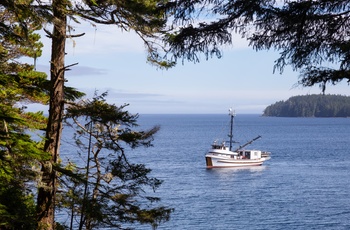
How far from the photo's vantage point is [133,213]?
479 inches

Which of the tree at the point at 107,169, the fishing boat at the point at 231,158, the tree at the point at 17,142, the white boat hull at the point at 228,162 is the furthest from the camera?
the fishing boat at the point at 231,158

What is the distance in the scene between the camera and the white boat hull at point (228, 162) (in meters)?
77.0

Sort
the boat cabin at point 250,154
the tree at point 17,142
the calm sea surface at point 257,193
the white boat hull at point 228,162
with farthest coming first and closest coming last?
the boat cabin at point 250,154, the white boat hull at point 228,162, the calm sea surface at point 257,193, the tree at point 17,142

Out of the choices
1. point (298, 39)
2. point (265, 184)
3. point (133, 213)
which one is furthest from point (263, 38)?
point (265, 184)

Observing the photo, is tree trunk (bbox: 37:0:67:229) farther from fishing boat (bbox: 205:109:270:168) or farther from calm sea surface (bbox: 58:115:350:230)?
fishing boat (bbox: 205:109:270:168)

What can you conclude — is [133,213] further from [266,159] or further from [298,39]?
[266,159]

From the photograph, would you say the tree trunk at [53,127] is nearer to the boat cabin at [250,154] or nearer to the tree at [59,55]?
the tree at [59,55]

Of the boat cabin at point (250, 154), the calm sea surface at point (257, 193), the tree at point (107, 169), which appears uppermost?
the tree at point (107, 169)

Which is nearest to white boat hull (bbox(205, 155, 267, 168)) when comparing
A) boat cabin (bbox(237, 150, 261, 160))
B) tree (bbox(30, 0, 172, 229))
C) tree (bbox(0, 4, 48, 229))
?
boat cabin (bbox(237, 150, 261, 160))

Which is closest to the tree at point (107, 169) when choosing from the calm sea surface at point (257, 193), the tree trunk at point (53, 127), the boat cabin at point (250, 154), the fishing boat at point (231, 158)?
the tree trunk at point (53, 127)

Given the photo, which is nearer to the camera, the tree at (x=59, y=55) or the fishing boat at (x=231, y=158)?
the tree at (x=59, y=55)

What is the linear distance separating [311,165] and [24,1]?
72.2 m

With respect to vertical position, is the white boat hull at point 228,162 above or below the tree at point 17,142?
below

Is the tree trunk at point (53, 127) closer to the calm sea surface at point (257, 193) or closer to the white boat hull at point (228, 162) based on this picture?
the calm sea surface at point (257, 193)
